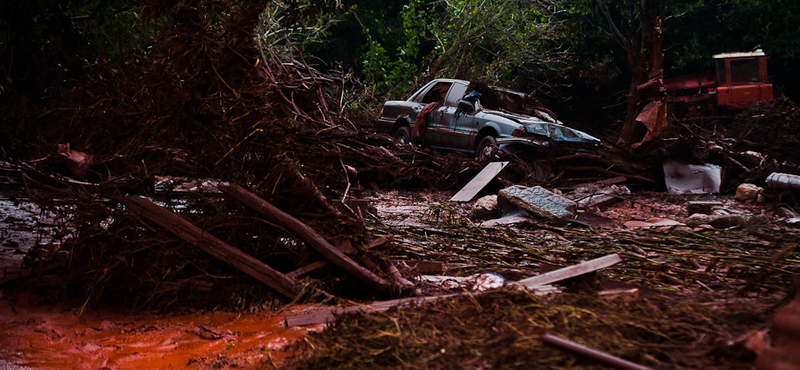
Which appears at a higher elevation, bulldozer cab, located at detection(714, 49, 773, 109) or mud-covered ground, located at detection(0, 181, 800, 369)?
bulldozer cab, located at detection(714, 49, 773, 109)

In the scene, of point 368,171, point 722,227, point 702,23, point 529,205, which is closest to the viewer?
point 722,227

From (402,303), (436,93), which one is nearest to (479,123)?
(436,93)

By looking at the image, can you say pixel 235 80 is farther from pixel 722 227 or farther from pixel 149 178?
pixel 722 227

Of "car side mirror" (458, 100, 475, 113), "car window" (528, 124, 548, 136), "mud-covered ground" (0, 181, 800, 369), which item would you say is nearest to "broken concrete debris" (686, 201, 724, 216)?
"mud-covered ground" (0, 181, 800, 369)

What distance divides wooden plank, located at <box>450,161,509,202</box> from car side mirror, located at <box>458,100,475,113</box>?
187 centimetres

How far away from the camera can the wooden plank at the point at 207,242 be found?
159 inches

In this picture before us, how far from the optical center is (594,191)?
9.68 meters

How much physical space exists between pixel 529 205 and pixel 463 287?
362cm

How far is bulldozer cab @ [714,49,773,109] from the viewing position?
19.5m

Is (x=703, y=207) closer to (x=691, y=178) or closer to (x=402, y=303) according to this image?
(x=691, y=178)

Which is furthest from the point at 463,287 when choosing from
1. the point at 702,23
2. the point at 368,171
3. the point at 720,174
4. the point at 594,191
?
the point at 702,23

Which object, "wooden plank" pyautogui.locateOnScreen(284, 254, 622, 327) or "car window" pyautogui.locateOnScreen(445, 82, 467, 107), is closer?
"wooden plank" pyautogui.locateOnScreen(284, 254, 622, 327)

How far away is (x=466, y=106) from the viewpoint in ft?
38.9

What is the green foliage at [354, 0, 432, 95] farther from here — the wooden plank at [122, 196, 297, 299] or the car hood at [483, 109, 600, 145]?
the wooden plank at [122, 196, 297, 299]
